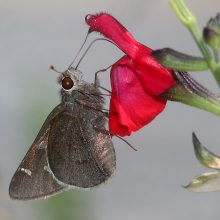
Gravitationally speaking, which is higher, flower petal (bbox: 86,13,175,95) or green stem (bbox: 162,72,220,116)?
flower petal (bbox: 86,13,175,95)

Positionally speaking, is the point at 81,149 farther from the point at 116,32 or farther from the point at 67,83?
the point at 116,32

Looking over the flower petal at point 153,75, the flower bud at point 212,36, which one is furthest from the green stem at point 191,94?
the flower bud at point 212,36

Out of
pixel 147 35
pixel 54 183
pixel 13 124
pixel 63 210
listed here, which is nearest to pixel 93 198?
pixel 63 210

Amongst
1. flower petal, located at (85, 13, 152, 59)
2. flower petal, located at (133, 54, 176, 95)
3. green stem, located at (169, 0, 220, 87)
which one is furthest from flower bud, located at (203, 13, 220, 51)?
flower petal, located at (85, 13, 152, 59)

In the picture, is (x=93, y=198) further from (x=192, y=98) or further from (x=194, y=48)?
(x=194, y=48)

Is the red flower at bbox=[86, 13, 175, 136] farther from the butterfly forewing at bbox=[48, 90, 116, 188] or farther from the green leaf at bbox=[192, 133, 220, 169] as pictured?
the butterfly forewing at bbox=[48, 90, 116, 188]

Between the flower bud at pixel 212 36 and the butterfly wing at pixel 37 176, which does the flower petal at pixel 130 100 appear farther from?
the butterfly wing at pixel 37 176
